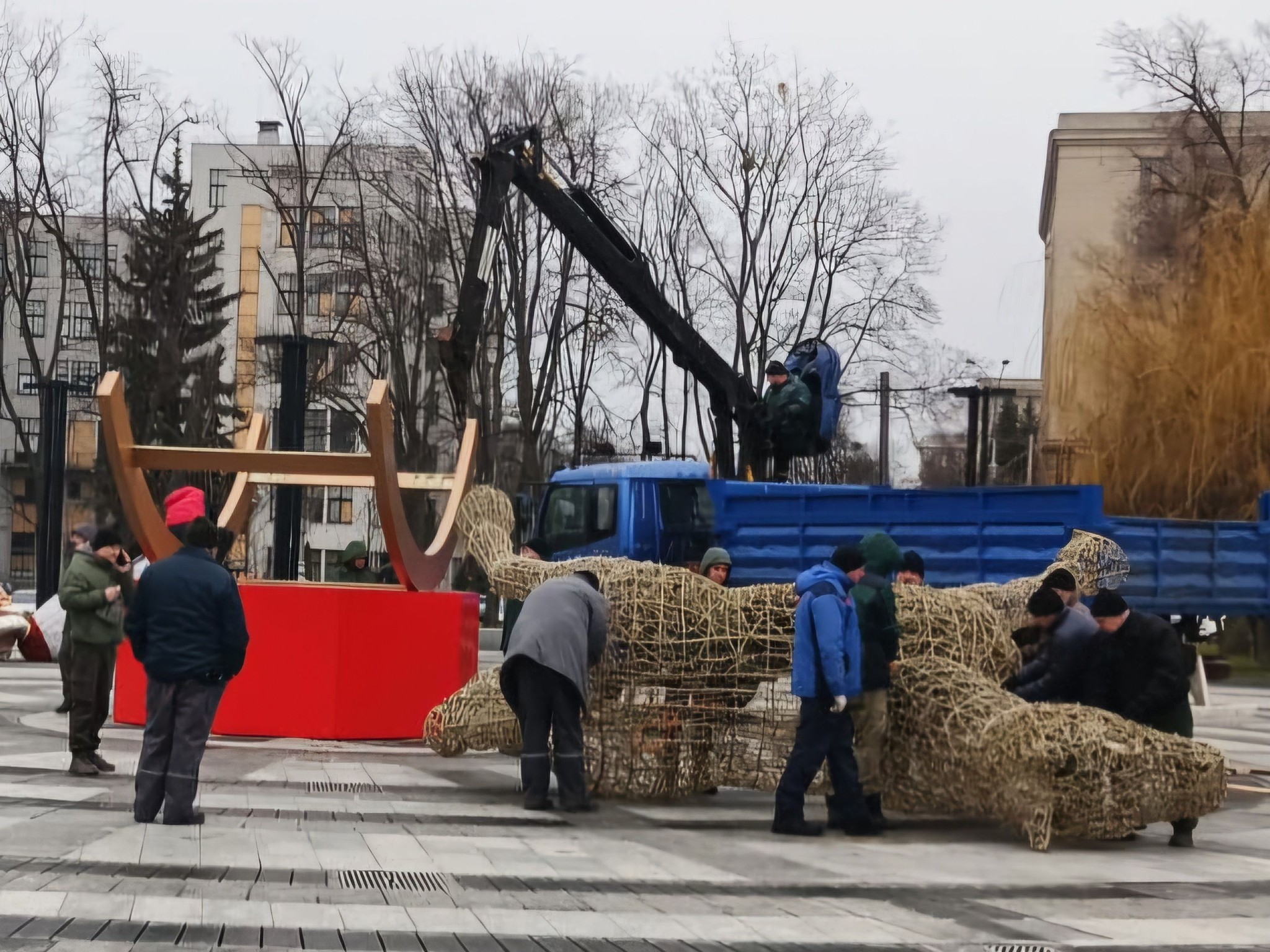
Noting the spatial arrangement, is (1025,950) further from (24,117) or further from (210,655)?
(24,117)

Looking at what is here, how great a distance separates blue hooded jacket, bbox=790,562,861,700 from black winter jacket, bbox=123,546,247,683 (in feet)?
10.2

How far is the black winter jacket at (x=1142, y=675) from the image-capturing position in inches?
399

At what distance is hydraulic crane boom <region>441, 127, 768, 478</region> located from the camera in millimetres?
21812

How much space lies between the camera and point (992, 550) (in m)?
16.5

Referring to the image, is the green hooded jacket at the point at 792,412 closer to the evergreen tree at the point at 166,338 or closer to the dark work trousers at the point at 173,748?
the dark work trousers at the point at 173,748

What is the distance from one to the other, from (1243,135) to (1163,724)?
87.5ft

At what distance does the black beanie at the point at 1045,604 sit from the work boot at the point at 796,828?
188 centimetres

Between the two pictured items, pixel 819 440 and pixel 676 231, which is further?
pixel 676 231

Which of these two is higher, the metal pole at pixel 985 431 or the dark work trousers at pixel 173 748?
the metal pole at pixel 985 431

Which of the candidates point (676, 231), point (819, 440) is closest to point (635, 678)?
point (819, 440)

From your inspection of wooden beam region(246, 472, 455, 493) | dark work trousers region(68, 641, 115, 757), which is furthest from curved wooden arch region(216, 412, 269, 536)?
dark work trousers region(68, 641, 115, 757)

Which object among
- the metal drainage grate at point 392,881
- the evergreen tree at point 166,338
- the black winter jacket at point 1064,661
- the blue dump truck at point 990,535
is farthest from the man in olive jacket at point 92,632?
the evergreen tree at point 166,338

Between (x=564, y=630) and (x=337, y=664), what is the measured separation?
4392 millimetres

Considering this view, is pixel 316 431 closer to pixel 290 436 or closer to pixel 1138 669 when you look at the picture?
pixel 290 436
